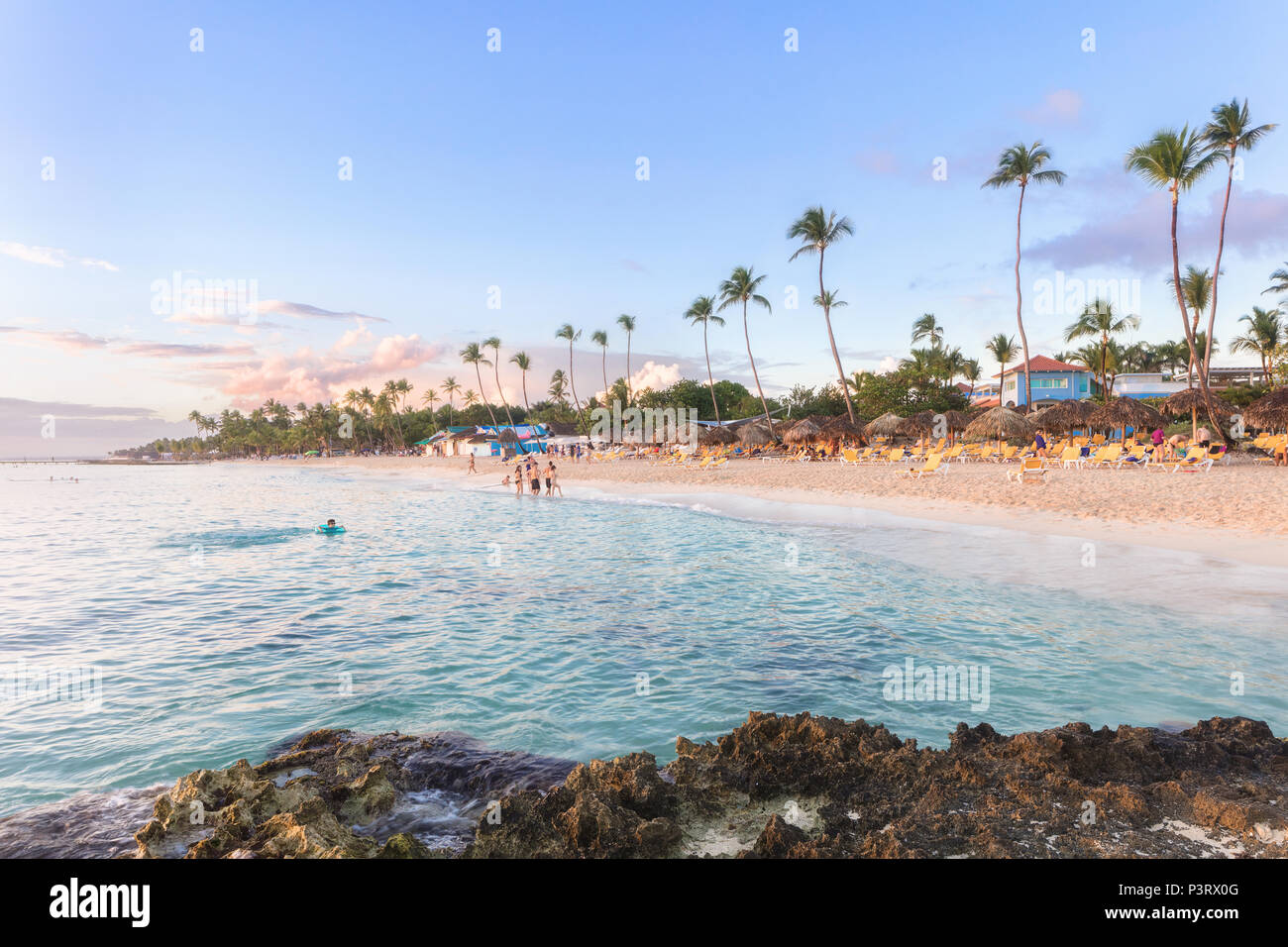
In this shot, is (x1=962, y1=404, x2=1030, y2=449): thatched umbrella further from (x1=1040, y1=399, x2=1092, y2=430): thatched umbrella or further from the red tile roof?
the red tile roof

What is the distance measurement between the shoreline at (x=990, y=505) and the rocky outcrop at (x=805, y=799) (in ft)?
26.7

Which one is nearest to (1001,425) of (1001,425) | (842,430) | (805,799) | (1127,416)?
(1001,425)

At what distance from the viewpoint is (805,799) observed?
376 centimetres

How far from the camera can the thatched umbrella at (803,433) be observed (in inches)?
1524

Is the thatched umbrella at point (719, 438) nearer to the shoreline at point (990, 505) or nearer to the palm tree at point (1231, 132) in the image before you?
the shoreline at point (990, 505)

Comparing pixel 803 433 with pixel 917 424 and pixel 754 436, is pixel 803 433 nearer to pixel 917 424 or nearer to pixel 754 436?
pixel 754 436

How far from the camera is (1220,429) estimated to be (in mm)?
26547

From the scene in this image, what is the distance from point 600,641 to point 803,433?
33042 mm

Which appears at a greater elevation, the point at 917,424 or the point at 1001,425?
the point at 917,424

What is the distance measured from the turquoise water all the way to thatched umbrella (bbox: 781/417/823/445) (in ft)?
80.5

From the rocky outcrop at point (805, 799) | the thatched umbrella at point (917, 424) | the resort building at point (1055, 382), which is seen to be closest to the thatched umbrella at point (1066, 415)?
the thatched umbrella at point (917, 424)
